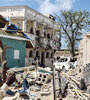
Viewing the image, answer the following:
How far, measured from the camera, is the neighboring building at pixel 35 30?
2234 cm

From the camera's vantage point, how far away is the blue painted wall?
1570 cm

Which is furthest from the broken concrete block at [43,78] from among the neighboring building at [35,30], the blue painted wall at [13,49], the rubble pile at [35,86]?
the neighboring building at [35,30]

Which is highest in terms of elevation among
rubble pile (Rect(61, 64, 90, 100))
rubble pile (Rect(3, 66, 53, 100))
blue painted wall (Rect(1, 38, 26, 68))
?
blue painted wall (Rect(1, 38, 26, 68))

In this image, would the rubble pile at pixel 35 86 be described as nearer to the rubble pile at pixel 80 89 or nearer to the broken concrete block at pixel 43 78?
the broken concrete block at pixel 43 78

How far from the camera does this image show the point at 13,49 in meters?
16.4

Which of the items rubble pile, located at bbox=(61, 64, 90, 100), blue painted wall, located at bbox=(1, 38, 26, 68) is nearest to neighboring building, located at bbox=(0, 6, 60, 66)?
blue painted wall, located at bbox=(1, 38, 26, 68)

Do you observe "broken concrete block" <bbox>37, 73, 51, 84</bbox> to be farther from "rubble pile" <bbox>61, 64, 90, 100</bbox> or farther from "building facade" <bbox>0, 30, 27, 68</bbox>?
"building facade" <bbox>0, 30, 27, 68</bbox>

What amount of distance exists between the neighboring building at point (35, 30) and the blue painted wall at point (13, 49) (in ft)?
4.53

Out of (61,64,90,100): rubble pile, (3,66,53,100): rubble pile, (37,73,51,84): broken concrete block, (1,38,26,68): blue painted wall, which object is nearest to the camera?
(61,64,90,100): rubble pile

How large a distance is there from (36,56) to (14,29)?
9.84 meters

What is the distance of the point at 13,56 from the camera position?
16344mm

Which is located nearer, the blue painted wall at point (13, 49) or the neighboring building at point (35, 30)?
the blue painted wall at point (13, 49)

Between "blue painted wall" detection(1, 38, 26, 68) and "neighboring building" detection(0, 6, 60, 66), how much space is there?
1382 mm

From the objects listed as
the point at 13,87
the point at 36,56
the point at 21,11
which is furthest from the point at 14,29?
the point at 36,56
